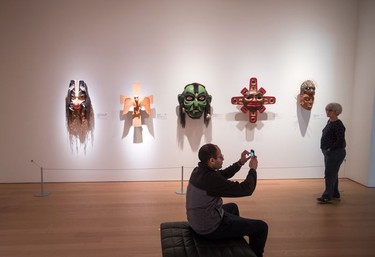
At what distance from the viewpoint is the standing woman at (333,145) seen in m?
3.77

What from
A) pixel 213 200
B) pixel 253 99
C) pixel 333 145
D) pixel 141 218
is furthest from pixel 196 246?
pixel 253 99

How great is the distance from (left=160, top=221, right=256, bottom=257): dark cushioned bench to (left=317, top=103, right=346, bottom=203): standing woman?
7.41 ft

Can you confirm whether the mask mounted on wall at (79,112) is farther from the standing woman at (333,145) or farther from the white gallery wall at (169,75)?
the standing woman at (333,145)

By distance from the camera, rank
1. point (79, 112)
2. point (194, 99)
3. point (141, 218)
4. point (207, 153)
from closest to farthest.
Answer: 1. point (207, 153)
2. point (141, 218)
3. point (194, 99)
4. point (79, 112)

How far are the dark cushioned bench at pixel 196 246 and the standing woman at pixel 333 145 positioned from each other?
2.26m

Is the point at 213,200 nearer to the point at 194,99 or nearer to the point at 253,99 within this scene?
the point at 194,99

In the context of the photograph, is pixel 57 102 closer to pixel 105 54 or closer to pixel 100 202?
pixel 105 54

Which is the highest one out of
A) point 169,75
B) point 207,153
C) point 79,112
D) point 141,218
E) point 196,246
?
point 169,75

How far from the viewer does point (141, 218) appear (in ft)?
11.3

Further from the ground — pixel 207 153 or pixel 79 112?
pixel 79 112

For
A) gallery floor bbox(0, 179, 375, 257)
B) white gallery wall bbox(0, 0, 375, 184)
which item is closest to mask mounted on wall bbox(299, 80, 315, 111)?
white gallery wall bbox(0, 0, 375, 184)

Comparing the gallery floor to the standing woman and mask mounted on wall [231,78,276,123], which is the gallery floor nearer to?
the standing woman

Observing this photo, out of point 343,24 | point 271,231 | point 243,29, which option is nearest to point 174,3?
point 243,29

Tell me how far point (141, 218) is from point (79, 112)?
84.7 inches
